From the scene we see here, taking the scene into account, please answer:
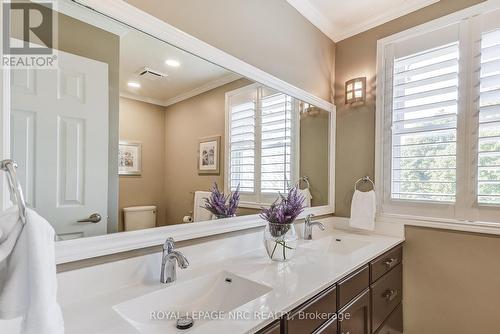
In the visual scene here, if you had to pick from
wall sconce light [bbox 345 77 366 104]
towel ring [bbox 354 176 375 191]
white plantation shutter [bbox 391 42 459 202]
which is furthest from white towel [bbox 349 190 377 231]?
wall sconce light [bbox 345 77 366 104]

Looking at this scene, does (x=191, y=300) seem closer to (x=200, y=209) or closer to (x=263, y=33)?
(x=200, y=209)

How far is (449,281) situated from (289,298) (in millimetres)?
1459

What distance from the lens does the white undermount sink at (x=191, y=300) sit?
2.89 feet

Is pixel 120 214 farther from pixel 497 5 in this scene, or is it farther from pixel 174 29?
pixel 497 5

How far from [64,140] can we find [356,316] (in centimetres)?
150

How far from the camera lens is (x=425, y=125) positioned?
182cm

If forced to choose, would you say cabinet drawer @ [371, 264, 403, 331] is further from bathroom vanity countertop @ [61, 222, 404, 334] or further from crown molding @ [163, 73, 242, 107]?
crown molding @ [163, 73, 242, 107]

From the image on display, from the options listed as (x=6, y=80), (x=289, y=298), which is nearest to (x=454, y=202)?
(x=289, y=298)

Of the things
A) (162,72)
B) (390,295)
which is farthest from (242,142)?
(390,295)

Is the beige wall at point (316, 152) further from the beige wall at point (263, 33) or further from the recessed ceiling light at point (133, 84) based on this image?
the recessed ceiling light at point (133, 84)

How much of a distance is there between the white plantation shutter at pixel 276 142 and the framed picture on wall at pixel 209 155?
38cm

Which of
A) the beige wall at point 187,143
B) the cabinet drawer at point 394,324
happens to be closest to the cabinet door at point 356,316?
the cabinet drawer at point 394,324

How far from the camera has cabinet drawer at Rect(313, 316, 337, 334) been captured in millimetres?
1054

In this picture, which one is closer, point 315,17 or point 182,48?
point 182,48
